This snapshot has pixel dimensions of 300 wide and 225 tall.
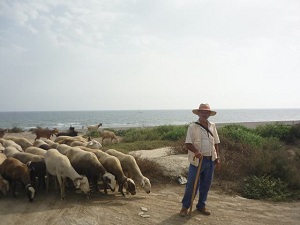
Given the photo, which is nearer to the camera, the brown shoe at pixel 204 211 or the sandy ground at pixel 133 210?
the sandy ground at pixel 133 210

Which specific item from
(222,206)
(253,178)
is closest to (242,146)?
(253,178)

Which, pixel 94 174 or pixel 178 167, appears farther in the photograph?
pixel 178 167

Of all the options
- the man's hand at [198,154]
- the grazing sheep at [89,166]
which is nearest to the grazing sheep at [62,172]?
the grazing sheep at [89,166]

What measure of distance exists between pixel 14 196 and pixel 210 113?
5430 millimetres

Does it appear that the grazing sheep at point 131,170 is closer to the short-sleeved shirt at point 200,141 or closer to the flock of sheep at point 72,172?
the flock of sheep at point 72,172

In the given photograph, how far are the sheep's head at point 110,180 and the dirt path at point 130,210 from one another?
316 millimetres

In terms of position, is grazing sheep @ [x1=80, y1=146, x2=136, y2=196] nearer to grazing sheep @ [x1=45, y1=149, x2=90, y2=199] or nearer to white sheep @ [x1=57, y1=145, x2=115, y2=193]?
white sheep @ [x1=57, y1=145, x2=115, y2=193]

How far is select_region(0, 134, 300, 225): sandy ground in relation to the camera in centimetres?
681

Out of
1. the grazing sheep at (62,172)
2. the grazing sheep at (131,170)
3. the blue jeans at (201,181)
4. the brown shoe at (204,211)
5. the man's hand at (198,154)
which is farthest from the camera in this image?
the grazing sheep at (131,170)

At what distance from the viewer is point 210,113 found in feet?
23.5

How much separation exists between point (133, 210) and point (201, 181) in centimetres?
172

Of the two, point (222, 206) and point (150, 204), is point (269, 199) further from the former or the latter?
point (150, 204)

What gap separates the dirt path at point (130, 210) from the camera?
6805 millimetres

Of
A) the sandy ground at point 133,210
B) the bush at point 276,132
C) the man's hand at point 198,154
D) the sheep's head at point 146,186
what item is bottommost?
the sandy ground at point 133,210
